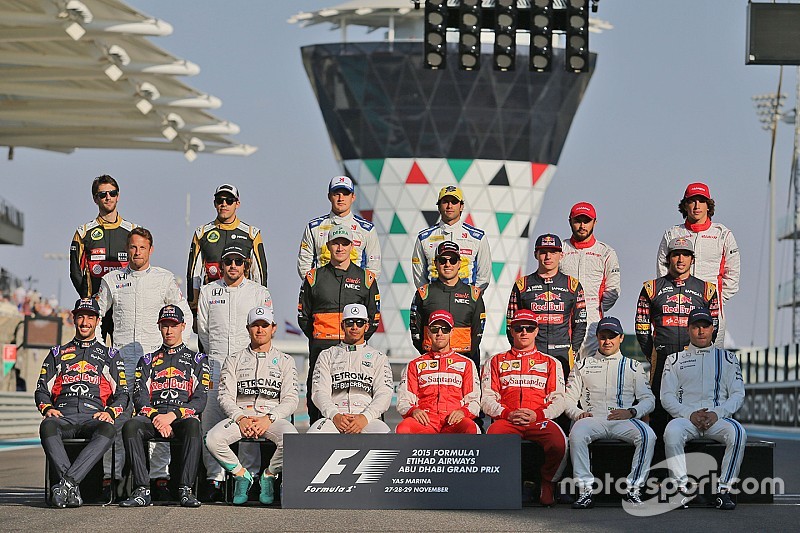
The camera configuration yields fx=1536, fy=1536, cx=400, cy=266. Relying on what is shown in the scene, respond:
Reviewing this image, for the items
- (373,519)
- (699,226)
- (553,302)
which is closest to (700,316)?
(553,302)

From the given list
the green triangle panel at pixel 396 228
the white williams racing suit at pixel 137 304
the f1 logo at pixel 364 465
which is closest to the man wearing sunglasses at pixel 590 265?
the f1 logo at pixel 364 465

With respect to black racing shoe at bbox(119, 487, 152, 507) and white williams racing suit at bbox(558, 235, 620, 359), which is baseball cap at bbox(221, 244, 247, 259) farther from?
white williams racing suit at bbox(558, 235, 620, 359)

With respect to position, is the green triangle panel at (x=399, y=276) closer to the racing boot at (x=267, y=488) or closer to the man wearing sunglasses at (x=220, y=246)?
the man wearing sunglasses at (x=220, y=246)

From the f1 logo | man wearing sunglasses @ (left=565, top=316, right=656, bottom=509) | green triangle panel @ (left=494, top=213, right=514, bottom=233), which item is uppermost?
green triangle panel @ (left=494, top=213, right=514, bottom=233)

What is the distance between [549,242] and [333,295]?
1.94 meters

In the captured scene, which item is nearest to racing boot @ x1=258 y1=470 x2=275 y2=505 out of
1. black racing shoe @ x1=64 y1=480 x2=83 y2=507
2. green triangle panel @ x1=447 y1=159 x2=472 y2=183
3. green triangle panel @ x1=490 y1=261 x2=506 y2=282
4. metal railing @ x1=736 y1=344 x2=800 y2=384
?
black racing shoe @ x1=64 y1=480 x2=83 y2=507

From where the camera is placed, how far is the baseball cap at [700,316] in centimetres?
1267

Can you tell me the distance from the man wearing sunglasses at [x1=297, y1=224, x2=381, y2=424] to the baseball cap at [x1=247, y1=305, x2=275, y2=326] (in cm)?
89

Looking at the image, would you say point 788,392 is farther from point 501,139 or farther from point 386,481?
point 501,139

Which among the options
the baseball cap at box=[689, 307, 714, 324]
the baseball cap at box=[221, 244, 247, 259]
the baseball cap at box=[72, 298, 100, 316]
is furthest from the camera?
the baseball cap at box=[221, 244, 247, 259]

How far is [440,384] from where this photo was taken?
12.5m

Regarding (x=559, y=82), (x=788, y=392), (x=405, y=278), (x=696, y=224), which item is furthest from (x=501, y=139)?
(x=696, y=224)

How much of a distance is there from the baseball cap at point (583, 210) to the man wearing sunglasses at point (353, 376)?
2.54 metres

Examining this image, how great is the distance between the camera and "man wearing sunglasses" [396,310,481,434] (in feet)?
40.7
